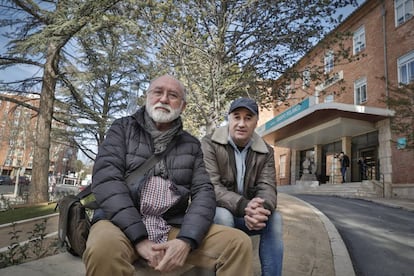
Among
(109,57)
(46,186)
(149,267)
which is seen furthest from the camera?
(109,57)

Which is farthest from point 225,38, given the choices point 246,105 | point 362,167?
point 362,167

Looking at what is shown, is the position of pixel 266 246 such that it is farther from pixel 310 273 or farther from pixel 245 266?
pixel 310 273

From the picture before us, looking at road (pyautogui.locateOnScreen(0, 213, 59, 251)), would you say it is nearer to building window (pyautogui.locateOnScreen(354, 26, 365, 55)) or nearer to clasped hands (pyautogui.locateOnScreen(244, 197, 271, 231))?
clasped hands (pyautogui.locateOnScreen(244, 197, 271, 231))

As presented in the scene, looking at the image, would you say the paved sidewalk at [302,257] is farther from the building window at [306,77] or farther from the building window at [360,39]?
the building window at [360,39]

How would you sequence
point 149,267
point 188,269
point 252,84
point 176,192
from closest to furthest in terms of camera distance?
point 149,267 < point 188,269 < point 176,192 < point 252,84

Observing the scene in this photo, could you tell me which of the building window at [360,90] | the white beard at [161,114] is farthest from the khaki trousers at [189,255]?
the building window at [360,90]

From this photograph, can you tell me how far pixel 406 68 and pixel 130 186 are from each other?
17.3 m

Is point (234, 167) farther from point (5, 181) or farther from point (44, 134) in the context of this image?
point (5, 181)

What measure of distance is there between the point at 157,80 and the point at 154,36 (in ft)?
16.6

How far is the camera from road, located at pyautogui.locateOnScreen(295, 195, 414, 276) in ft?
12.2

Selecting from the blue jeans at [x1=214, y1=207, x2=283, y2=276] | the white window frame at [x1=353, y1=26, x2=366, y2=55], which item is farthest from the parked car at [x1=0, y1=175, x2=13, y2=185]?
the blue jeans at [x1=214, y1=207, x2=283, y2=276]

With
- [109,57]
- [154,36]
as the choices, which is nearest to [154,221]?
[154,36]

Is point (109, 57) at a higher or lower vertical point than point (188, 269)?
higher

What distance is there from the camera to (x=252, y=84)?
8203 millimetres
